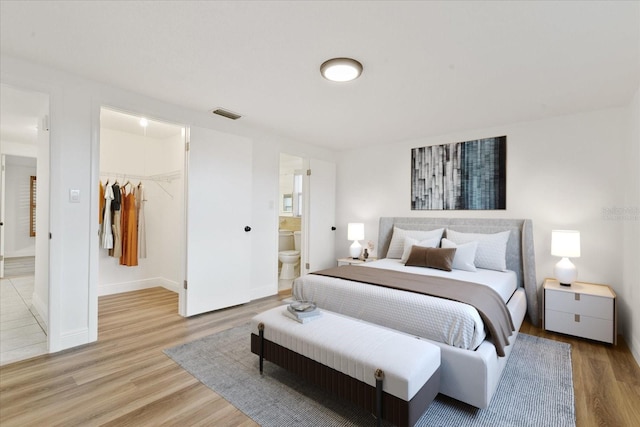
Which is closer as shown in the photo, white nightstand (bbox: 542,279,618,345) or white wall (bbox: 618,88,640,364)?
white wall (bbox: 618,88,640,364)

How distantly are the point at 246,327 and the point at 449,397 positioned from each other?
1.98 metres

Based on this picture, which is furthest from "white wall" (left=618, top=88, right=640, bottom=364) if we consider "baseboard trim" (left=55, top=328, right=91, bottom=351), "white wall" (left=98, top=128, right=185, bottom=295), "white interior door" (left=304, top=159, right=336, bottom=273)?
"white wall" (left=98, top=128, right=185, bottom=295)

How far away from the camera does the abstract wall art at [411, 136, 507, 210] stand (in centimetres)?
374

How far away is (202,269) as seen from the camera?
3.43m

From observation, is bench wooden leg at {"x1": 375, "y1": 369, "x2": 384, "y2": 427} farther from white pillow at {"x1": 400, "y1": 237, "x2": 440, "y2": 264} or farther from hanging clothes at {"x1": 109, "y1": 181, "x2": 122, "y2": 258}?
hanging clothes at {"x1": 109, "y1": 181, "x2": 122, "y2": 258}

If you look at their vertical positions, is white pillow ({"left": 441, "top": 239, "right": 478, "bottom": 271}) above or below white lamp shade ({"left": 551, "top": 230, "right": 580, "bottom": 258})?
below

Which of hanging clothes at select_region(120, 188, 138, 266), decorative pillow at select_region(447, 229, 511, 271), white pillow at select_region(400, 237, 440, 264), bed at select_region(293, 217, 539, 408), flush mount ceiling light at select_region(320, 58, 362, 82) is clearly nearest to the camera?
bed at select_region(293, 217, 539, 408)

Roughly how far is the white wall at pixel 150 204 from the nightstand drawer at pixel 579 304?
445 cm

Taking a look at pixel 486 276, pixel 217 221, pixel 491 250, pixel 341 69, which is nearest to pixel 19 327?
pixel 217 221

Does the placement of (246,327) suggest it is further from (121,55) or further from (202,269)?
(121,55)

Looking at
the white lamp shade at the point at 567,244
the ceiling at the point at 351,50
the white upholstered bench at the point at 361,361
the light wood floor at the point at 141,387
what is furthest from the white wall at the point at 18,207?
the white lamp shade at the point at 567,244

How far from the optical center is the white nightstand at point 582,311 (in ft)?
8.91

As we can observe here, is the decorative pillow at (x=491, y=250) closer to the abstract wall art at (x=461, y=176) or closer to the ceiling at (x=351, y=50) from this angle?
the abstract wall art at (x=461, y=176)

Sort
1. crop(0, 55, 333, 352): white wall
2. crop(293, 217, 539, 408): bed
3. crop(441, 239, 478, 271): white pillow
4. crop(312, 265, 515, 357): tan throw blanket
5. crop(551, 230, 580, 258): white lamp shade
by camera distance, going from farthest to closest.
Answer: crop(441, 239, 478, 271): white pillow
crop(551, 230, 580, 258): white lamp shade
crop(0, 55, 333, 352): white wall
crop(312, 265, 515, 357): tan throw blanket
crop(293, 217, 539, 408): bed
